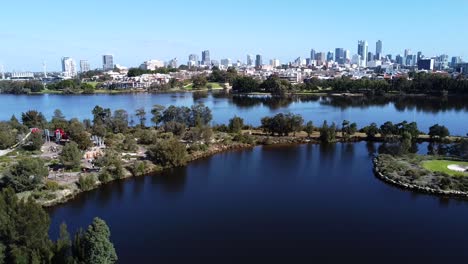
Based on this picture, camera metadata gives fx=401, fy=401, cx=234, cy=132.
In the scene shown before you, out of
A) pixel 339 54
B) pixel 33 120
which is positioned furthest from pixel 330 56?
pixel 33 120

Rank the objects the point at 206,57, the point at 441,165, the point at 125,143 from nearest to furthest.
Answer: the point at 441,165, the point at 125,143, the point at 206,57

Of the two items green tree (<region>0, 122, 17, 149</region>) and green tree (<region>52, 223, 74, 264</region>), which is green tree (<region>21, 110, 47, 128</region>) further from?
green tree (<region>52, 223, 74, 264</region>)

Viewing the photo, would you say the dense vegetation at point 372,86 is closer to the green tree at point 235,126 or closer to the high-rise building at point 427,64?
the green tree at point 235,126

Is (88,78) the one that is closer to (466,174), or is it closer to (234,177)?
(234,177)

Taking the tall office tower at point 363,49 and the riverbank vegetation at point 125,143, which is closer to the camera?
the riverbank vegetation at point 125,143

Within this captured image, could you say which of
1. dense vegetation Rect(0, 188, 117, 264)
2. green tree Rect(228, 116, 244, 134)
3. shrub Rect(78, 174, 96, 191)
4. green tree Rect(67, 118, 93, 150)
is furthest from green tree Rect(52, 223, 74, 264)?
green tree Rect(228, 116, 244, 134)

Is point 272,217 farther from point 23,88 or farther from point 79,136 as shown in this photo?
point 23,88

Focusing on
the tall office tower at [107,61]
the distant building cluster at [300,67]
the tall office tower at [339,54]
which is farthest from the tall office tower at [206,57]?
the tall office tower at [339,54]
